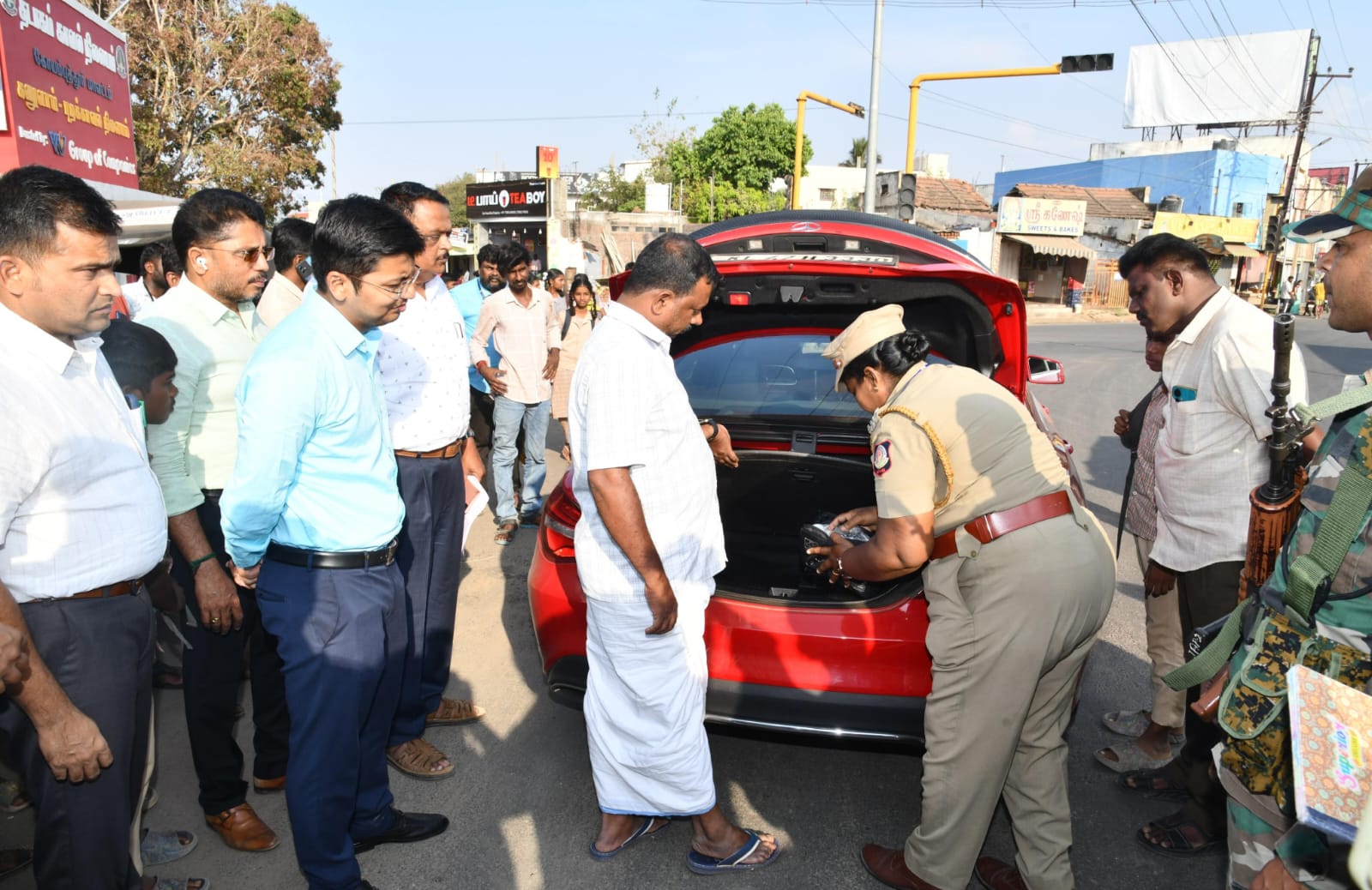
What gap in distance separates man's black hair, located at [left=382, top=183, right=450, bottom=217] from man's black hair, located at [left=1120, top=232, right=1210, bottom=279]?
8.58 ft

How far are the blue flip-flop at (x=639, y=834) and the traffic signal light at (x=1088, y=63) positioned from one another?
12.5m

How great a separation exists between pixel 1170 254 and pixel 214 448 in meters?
3.26

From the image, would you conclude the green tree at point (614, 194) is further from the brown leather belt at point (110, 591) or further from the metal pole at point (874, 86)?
the brown leather belt at point (110, 591)

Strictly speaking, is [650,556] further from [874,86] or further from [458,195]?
[458,195]

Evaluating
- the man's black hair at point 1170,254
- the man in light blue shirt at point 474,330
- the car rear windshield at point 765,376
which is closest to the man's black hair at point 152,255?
the man in light blue shirt at point 474,330

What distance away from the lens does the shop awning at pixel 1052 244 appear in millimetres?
33656

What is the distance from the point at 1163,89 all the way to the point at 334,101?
50.4 m

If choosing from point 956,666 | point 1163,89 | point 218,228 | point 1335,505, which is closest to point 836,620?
point 956,666

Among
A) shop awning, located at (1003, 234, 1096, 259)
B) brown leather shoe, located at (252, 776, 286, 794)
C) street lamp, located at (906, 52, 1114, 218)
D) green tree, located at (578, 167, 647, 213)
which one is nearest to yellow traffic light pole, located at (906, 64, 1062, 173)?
street lamp, located at (906, 52, 1114, 218)

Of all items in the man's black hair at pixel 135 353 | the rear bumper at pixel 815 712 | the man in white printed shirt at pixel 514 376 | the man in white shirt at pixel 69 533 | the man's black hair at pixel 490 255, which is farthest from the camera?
the man's black hair at pixel 490 255

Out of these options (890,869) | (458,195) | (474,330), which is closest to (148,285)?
(474,330)

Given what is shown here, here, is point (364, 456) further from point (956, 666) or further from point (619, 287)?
point (956, 666)

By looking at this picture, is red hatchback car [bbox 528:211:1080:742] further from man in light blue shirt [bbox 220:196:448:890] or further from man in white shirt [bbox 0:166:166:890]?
man in white shirt [bbox 0:166:166:890]

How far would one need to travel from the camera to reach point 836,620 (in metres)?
2.62
